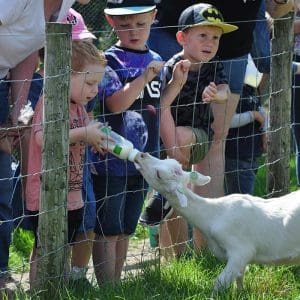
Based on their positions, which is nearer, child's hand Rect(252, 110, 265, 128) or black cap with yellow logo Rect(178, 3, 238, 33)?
black cap with yellow logo Rect(178, 3, 238, 33)

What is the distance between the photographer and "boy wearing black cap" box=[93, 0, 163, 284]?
4770 mm

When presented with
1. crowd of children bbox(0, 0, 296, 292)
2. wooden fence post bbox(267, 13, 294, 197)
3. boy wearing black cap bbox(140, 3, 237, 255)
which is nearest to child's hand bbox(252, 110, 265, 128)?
wooden fence post bbox(267, 13, 294, 197)

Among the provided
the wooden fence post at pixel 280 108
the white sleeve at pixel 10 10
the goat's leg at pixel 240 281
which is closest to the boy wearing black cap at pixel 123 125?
the white sleeve at pixel 10 10

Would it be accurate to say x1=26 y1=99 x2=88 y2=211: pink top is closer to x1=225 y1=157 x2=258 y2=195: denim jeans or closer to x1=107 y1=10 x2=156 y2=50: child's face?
x1=107 y1=10 x2=156 y2=50: child's face

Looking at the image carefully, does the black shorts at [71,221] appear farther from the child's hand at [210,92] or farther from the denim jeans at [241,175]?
the denim jeans at [241,175]

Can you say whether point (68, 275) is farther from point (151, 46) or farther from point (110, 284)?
point (151, 46)

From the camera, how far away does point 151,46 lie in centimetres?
562

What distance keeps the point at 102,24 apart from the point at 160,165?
5343 millimetres

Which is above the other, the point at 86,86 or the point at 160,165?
the point at 86,86

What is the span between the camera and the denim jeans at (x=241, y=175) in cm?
607

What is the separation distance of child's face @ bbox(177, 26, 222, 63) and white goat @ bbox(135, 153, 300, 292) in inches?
36.6

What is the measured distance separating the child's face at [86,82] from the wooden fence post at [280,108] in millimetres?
1484

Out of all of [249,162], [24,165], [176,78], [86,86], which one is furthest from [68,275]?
[249,162]

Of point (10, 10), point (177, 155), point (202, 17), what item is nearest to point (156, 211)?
point (177, 155)
